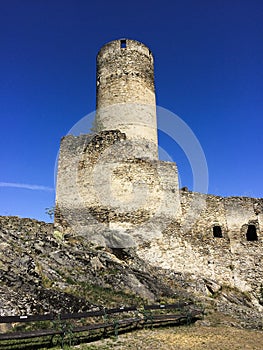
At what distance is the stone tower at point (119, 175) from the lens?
48.8 ft

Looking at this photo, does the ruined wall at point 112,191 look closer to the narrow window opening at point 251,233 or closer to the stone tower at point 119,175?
the stone tower at point 119,175

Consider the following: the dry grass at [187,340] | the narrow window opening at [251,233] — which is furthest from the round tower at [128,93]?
the dry grass at [187,340]

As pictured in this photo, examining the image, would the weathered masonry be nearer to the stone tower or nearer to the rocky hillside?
the stone tower

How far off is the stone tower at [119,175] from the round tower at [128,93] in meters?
0.05

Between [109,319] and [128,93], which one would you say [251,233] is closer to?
[128,93]

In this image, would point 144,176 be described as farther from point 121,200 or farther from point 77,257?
point 77,257

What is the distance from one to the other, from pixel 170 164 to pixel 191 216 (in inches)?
136

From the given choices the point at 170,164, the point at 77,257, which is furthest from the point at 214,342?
the point at 170,164

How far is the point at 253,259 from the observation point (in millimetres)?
19016

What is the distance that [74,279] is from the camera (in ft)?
33.8

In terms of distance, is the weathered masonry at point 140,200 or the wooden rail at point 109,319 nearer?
the wooden rail at point 109,319

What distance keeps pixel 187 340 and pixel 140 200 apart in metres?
8.13

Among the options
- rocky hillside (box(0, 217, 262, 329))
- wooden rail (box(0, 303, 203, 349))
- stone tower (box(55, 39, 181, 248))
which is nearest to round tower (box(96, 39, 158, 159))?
stone tower (box(55, 39, 181, 248))

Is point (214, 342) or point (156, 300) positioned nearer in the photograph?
point (214, 342)
